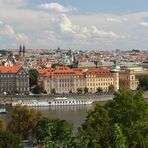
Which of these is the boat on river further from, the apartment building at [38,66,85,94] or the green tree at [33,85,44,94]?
the apartment building at [38,66,85,94]

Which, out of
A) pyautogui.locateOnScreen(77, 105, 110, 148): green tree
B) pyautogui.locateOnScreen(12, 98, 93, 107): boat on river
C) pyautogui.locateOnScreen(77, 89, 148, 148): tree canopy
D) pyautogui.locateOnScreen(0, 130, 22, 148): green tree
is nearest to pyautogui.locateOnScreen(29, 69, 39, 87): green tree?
pyautogui.locateOnScreen(12, 98, 93, 107): boat on river

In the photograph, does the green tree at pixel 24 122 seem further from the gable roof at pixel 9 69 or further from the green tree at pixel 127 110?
the gable roof at pixel 9 69

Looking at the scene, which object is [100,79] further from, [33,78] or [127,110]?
[127,110]

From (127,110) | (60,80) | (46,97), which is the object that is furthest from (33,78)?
→ (127,110)

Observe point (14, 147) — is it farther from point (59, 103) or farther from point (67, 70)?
point (67, 70)

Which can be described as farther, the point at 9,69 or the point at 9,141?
the point at 9,69

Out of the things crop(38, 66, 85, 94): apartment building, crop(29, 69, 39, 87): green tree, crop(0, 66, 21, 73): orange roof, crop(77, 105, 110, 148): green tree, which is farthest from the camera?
crop(29, 69, 39, 87): green tree
